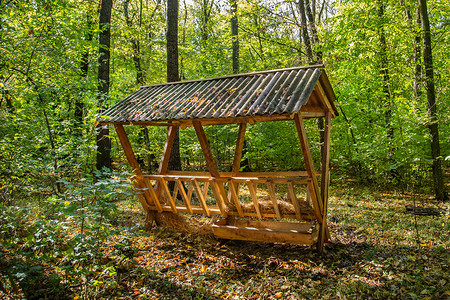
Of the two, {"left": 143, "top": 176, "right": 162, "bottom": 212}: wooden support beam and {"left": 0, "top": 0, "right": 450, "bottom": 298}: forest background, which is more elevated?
{"left": 0, "top": 0, "right": 450, "bottom": 298}: forest background

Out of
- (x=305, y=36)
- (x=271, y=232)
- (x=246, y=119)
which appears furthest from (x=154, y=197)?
(x=305, y=36)

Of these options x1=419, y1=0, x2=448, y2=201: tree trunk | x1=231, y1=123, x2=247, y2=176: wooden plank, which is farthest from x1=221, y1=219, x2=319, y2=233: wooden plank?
x1=419, y1=0, x2=448, y2=201: tree trunk

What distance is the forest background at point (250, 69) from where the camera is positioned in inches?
254

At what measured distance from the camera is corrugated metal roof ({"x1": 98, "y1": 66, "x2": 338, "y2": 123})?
505cm

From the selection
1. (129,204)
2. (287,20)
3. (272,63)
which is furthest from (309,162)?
(272,63)

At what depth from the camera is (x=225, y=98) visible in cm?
588

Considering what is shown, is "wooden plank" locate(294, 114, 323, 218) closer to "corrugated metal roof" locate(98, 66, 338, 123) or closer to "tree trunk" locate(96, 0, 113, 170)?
"corrugated metal roof" locate(98, 66, 338, 123)

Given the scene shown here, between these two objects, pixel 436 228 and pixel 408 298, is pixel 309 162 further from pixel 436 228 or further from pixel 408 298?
pixel 436 228

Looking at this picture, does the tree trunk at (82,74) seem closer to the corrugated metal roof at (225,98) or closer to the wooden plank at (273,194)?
the corrugated metal roof at (225,98)

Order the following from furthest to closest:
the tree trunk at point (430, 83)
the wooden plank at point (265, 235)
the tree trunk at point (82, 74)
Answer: the tree trunk at point (430, 83) → the tree trunk at point (82, 74) → the wooden plank at point (265, 235)

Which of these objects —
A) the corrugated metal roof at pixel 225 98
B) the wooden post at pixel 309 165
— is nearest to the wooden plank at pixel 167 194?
the corrugated metal roof at pixel 225 98

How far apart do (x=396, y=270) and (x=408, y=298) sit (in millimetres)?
902

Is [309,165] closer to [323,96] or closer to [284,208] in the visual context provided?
[284,208]

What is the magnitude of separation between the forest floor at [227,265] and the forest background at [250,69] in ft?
3.70
